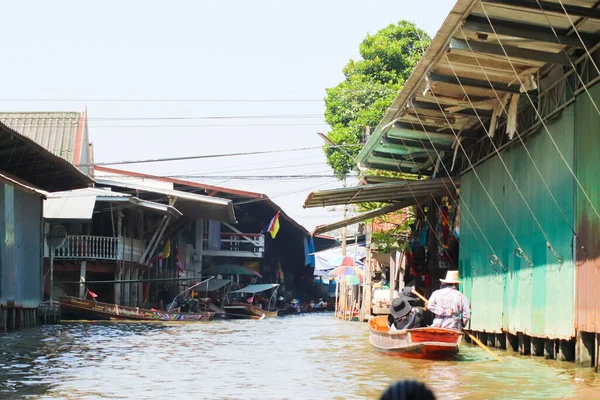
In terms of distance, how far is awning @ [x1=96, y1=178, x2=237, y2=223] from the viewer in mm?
33031

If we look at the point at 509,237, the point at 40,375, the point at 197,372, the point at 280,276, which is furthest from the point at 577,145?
the point at 280,276

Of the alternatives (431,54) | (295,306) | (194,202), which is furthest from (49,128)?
(431,54)

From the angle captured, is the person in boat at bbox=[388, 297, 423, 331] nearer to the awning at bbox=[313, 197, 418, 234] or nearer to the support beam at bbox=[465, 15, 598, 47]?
the support beam at bbox=[465, 15, 598, 47]

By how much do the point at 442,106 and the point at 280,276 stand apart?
129ft

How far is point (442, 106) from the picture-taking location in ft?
51.6

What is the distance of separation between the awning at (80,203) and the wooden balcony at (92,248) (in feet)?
3.89

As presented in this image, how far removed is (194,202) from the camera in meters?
34.2

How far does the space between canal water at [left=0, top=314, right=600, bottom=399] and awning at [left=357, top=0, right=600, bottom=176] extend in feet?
12.7

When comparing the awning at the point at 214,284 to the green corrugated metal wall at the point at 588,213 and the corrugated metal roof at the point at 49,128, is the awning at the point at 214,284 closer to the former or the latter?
the corrugated metal roof at the point at 49,128

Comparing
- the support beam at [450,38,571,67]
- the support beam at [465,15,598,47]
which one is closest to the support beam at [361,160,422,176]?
the support beam at [450,38,571,67]

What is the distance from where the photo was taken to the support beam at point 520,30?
11217 millimetres

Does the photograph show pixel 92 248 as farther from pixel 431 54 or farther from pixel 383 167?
pixel 431 54

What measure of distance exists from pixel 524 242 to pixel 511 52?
12.2ft

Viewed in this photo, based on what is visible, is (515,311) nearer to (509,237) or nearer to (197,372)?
(509,237)
